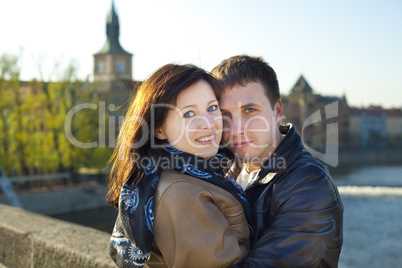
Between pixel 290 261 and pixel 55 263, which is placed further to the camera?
pixel 55 263

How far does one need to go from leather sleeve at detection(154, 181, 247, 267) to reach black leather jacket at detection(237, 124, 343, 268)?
3.5 inches

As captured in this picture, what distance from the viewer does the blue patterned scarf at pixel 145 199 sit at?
1.34 meters

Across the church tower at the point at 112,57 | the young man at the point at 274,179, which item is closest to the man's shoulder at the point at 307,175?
the young man at the point at 274,179

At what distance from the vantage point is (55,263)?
7.50 ft

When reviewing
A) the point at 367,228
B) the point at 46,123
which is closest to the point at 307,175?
the point at 367,228

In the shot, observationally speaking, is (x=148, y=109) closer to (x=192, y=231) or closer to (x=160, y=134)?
(x=160, y=134)

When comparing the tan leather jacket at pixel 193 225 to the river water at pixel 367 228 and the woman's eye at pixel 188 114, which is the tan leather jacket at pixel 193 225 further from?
the river water at pixel 367 228

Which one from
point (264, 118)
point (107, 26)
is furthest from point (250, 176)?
point (107, 26)

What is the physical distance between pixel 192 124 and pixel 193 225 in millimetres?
384

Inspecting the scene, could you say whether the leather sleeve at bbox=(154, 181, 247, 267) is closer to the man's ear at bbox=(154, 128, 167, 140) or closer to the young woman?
the young woman

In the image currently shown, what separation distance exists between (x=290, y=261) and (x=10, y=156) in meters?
23.6

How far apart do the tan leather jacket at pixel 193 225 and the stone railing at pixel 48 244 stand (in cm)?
73

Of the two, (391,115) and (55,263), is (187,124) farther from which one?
(391,115)

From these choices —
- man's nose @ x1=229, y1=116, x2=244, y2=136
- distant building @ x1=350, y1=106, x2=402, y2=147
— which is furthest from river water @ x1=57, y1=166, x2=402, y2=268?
distant building @ x1=350, y1=106, x2=402, y2=147
